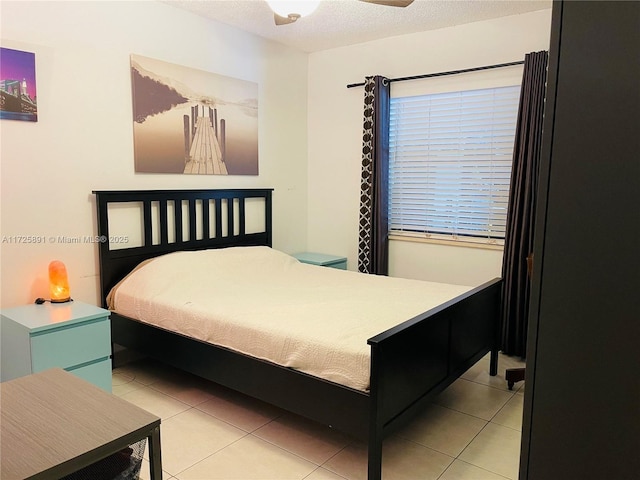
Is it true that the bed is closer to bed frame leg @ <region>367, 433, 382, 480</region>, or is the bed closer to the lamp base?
bed frame leg @ <region>367, 433, 382, 480</region>

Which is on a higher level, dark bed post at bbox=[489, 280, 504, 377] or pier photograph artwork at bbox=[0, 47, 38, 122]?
pier photograph artwork at bbox=[0, 47, 38, 122]

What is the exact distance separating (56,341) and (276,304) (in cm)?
118

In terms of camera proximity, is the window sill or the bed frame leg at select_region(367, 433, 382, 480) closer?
the bed frame leg at select_region(367, 433, 382, 480)

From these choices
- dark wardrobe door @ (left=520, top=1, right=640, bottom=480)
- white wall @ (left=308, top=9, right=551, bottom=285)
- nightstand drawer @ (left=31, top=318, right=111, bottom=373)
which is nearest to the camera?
dark wardrobe door @ (left=520, top=1, right=640, bottom=480)

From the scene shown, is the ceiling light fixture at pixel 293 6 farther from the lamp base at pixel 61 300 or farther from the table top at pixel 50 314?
the lamp base at pixel 61 300

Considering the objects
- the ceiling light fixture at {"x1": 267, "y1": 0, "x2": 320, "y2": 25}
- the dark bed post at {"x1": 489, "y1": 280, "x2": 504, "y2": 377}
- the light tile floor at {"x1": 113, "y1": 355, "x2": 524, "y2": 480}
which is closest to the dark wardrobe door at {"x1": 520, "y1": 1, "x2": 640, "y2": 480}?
the light tile floor at {"x1": 113, "y1": 355, "x2": 524, "y2": 480}

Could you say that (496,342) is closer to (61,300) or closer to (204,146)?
(204,146)

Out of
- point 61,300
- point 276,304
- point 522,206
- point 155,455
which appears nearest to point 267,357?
point 276,304

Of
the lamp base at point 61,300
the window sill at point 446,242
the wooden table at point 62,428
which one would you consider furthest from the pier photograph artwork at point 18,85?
the window sill at point 446,242

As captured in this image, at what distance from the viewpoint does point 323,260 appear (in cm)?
440

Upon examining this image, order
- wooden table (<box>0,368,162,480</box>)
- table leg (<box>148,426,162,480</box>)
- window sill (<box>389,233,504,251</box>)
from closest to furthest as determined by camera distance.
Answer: wooden table (<box>0,368,162,480</box>), table leg (<box>148,426,162,480</box>), window sill (<box>389,233,504,251</box>)

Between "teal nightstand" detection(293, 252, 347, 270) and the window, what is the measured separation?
58cm

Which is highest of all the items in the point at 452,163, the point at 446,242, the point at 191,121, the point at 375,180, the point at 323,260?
the point at 191,121

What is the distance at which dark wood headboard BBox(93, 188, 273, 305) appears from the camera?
320 centimetres
